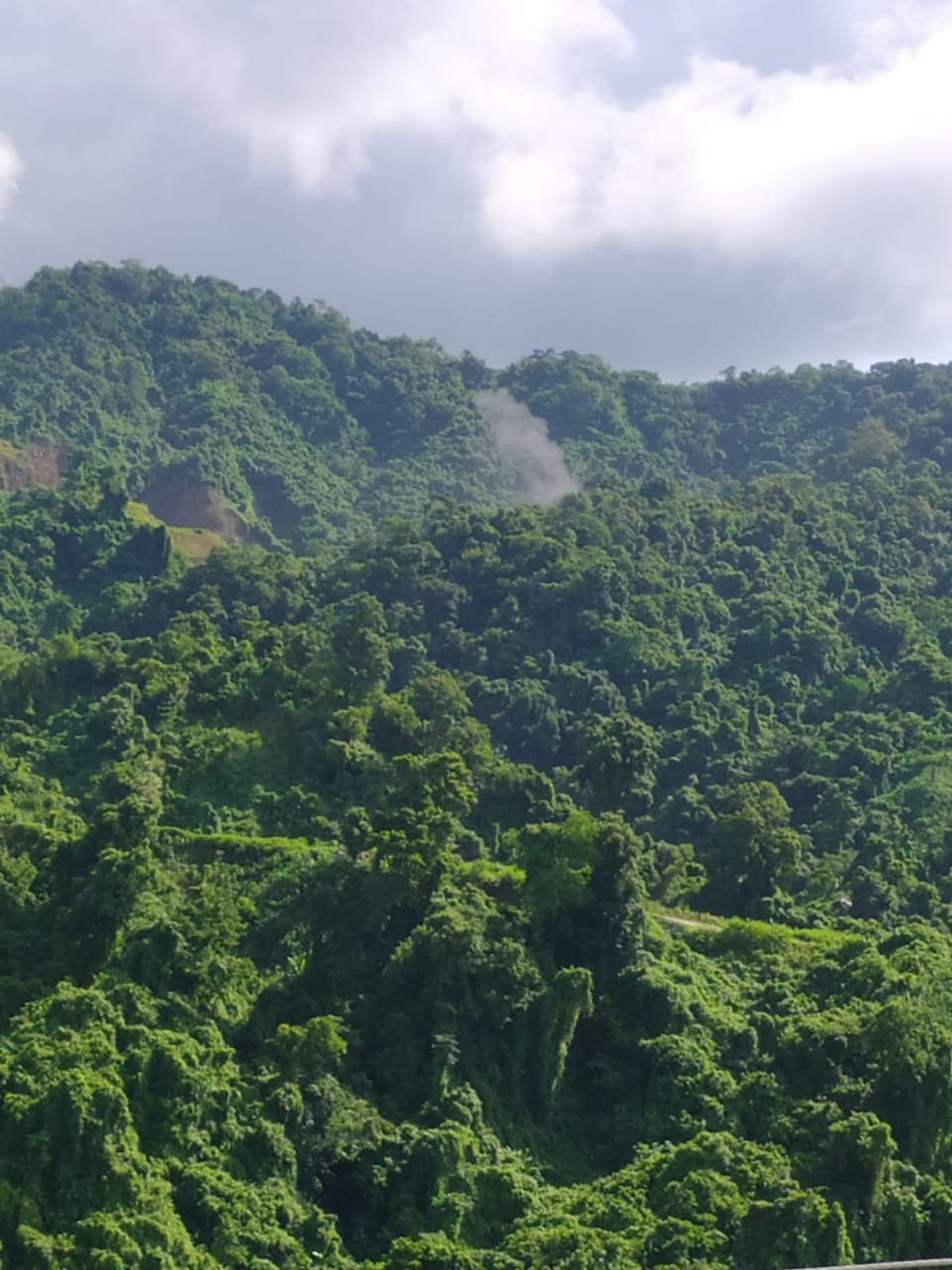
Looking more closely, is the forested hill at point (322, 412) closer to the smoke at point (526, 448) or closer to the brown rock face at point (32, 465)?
the brown rock face at point (32, 465)

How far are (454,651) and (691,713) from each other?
9455mm

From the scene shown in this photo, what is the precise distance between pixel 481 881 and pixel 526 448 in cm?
6772

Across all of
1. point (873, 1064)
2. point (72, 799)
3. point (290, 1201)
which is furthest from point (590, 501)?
point (290, 1201)

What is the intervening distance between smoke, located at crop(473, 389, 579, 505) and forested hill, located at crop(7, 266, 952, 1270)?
18.2m

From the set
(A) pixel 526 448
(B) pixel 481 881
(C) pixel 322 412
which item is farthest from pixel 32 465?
(B) pixel 481 881

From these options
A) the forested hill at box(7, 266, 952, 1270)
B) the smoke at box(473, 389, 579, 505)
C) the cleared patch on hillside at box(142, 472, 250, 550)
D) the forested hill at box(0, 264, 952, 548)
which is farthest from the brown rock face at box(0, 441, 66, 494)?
the smoke at box(473, 389, 579, 505)

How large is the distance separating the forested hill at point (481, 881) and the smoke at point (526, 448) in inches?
715

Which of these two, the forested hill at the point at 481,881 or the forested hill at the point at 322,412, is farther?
the forested hill at the point at 322,412

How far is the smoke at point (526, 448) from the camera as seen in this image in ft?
327

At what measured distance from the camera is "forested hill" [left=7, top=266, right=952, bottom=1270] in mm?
28531

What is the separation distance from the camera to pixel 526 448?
103 meters

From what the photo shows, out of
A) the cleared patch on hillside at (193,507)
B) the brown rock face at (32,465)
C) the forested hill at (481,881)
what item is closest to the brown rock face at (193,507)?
the cleared patch on hillside at (193,507)

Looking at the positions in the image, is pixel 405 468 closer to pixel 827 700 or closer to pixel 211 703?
pixel 827 700

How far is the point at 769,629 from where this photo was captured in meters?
62.8
